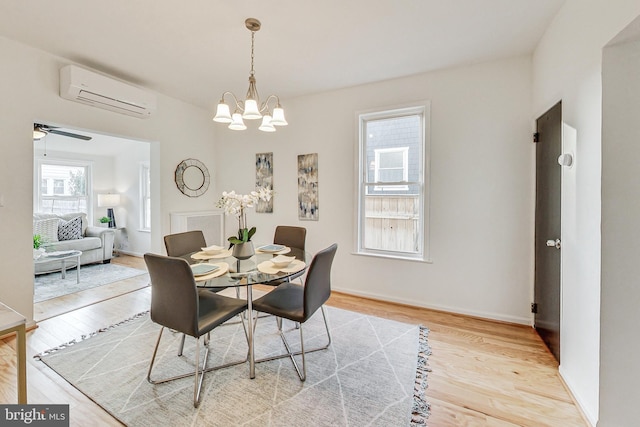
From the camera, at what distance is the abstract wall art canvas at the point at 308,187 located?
3.60 meters

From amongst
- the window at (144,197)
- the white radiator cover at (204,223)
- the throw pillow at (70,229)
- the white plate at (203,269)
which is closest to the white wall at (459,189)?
the white radiator cover at (204,223)

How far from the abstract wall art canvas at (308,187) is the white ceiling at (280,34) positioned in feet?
3.30

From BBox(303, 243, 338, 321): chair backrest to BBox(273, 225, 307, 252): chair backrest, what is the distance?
92 centimetres

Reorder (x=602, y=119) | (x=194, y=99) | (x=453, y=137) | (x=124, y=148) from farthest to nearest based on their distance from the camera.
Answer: (x=124, y=148) → (x=194, y=99) → (x=453, y=137) → (x=602, y=119)

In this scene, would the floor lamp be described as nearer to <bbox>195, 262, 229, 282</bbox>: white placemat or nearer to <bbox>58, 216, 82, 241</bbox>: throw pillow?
<bbox>58, 216, 82, 241</bbox>: throw pillow

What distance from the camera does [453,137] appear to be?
112 inches

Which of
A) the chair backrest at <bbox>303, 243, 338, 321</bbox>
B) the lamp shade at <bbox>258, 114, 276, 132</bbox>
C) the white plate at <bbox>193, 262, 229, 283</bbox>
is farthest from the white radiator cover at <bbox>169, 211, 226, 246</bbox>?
the chair backrest at <bbox>303, 243, 338, 321</bbox>

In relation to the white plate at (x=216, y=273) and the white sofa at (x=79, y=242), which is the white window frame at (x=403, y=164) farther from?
the white sofa at (x=79, y=242)

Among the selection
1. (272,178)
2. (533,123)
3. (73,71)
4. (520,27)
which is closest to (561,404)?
(533,123)

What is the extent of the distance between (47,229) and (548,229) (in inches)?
263

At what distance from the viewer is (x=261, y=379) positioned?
1848 mm

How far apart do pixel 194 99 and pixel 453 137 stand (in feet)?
11.2

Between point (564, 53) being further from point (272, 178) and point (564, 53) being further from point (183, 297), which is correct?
point (272, 178)

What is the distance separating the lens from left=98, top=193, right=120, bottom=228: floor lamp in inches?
221
